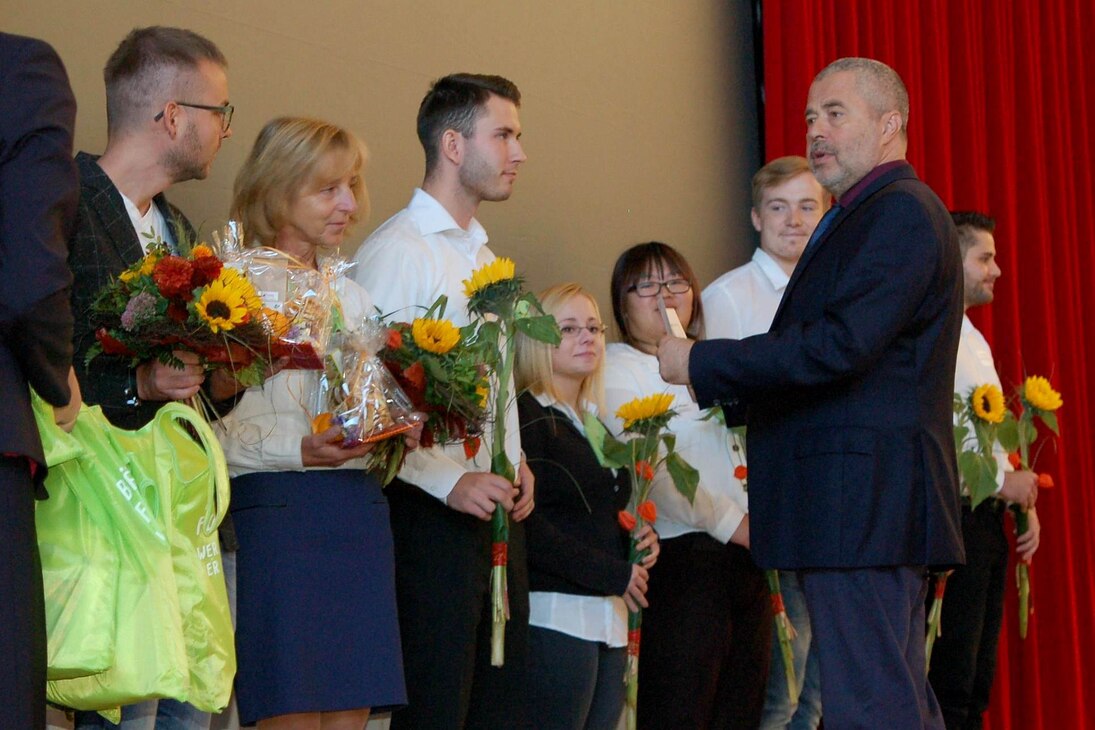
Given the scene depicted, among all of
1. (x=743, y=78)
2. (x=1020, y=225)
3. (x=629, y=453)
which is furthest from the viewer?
(x=1020, y=225)

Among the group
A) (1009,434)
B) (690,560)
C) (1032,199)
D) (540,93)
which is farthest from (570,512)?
(1032,199)

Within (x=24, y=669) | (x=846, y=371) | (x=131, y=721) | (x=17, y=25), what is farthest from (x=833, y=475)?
(x=17, y=25)

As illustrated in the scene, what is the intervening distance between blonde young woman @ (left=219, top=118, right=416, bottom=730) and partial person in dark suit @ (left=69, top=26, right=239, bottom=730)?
106 millimetres

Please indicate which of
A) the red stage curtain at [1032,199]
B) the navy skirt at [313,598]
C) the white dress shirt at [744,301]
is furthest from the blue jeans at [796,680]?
the red stage curtain at [1032,199]

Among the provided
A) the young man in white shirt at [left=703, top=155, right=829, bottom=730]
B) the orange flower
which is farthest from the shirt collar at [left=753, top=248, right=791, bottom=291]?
the orange flower

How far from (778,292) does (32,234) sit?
10.2 feet

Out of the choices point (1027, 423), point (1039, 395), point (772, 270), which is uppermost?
point (772, 270)

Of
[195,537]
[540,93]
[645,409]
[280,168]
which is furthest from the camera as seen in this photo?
[540,93]

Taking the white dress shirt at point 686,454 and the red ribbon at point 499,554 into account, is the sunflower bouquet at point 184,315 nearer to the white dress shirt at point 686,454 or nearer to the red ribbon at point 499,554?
the red ribbon at point 499,554

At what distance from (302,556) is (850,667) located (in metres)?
1.18

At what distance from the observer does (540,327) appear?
3.21 metres

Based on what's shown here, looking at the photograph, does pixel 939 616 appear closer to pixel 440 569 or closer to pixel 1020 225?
pixel 440 569

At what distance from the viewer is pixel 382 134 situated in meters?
4.19

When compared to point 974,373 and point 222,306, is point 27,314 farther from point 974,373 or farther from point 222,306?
point 974,373
